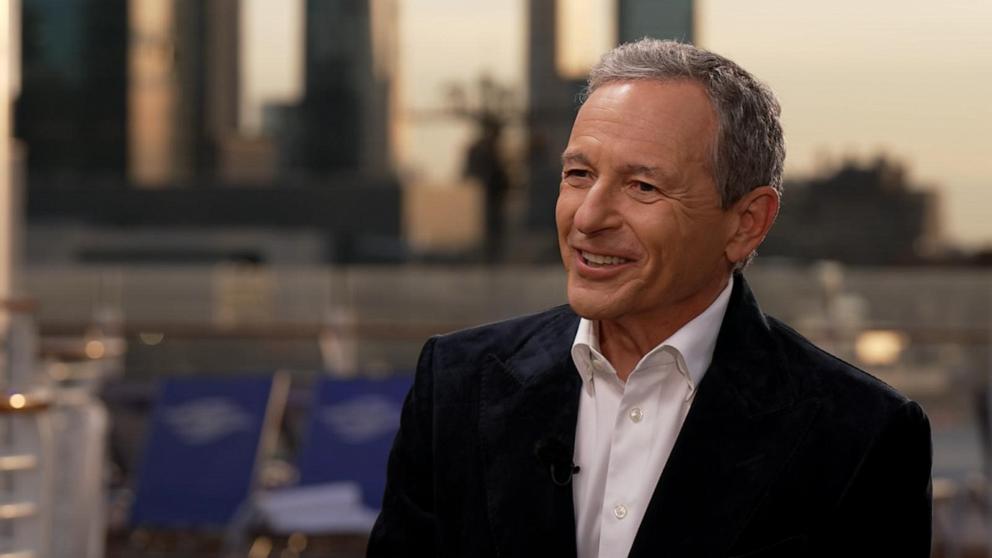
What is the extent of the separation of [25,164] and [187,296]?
55.6 inches

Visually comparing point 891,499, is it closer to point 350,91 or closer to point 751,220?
point 751,220

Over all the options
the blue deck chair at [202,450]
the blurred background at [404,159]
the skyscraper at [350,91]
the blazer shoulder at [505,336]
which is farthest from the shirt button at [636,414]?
the skyscraper at [350,91]

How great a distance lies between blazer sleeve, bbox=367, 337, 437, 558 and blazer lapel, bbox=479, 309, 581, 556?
61mm

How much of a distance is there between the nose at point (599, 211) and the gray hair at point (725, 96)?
10 centimetres

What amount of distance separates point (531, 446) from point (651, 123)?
31 cm

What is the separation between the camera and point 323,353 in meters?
10.0

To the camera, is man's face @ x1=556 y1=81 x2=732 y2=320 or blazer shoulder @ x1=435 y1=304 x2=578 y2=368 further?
blazer shoulder @ x1=435 y1=304 x2=578 y2=368

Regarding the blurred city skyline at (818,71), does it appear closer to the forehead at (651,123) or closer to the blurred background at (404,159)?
the blurred background at (404,159)

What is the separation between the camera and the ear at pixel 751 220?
179cm

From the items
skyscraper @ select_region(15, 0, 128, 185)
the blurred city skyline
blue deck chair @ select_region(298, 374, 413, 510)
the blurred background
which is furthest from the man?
skyscraper @ select_region(15, 0, 128, 185)

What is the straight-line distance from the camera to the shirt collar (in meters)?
1.77

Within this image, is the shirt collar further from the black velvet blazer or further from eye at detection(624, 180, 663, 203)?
eye at detection(624, 180, 663, 203)

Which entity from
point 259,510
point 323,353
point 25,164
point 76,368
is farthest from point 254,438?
point 25,164

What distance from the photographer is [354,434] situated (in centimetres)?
629
